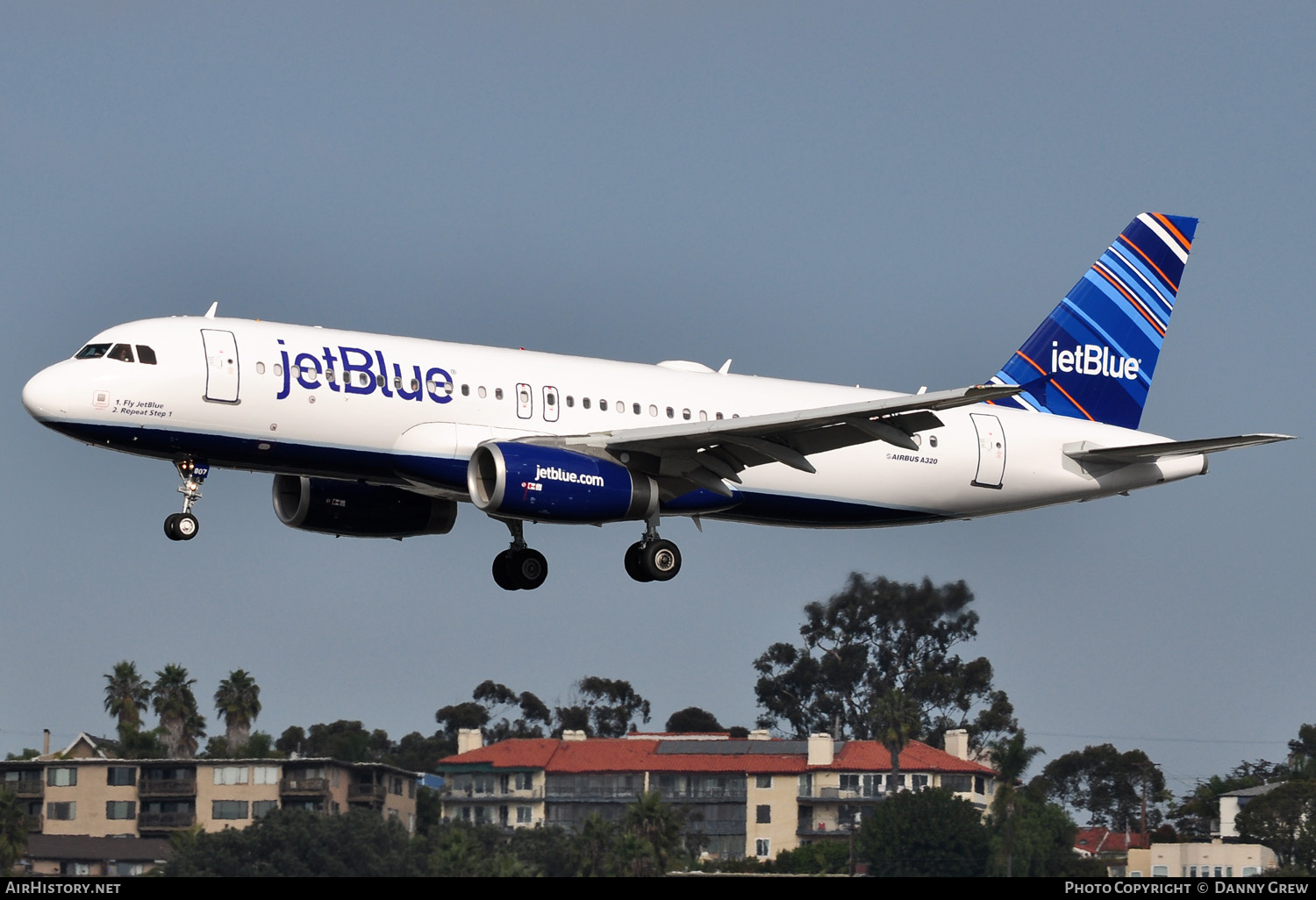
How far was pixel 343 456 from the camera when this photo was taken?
39.3m

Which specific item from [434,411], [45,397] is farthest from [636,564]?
[45,397]

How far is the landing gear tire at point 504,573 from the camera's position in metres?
45.4

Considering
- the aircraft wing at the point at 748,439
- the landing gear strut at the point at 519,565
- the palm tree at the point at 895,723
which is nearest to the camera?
Answer: the aircraft wing at the point at 748,439

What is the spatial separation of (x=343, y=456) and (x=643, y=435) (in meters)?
6.10

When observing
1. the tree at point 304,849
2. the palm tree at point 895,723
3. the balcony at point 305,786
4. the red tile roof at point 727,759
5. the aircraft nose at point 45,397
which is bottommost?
the tree at point 304,849

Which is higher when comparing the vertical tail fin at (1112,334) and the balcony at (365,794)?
the vertical tail fin at (1112,334)

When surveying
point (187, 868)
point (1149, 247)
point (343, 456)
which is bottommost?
point (187, 868)

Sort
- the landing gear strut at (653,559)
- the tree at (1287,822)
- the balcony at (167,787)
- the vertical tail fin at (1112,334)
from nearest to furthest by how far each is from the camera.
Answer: the landing gear strut at (653,559)
the vertical tail fin at (1112,334)
the tree at (1287,822)
the balcony at (167,787)

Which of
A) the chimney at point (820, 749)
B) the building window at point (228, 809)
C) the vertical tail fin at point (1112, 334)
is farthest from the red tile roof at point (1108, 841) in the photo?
the building window at point (228, 809)

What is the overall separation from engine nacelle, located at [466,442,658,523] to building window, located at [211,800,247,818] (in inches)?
1336

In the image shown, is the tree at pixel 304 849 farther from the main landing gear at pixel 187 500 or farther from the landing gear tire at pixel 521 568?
the main landing gear at pixel 187 500

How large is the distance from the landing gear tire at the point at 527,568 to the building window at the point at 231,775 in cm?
3022
